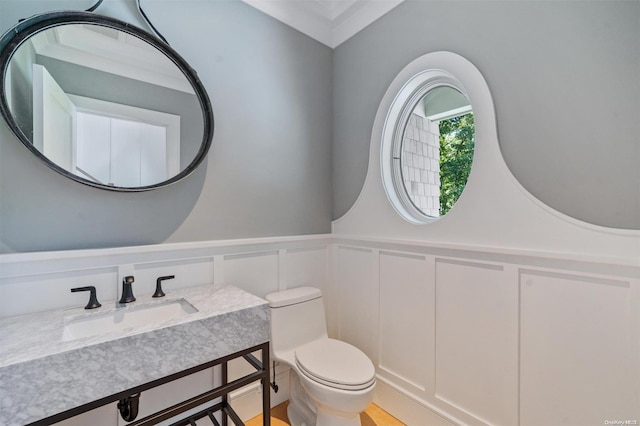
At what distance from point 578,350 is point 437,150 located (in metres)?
1.17

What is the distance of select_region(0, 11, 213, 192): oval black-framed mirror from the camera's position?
1.09 metres

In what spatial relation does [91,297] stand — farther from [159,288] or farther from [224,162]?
[224,162]

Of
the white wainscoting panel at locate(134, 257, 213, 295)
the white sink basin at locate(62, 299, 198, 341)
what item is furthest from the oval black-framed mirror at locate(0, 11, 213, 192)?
the white sink basin at locate(62, 299, 198, 341)

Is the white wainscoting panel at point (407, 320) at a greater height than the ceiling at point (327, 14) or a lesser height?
lesser

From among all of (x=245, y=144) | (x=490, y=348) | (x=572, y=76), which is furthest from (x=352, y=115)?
(x=490, y=348)

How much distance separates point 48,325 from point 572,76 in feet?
7.27

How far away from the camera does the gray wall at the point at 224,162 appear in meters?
1.13

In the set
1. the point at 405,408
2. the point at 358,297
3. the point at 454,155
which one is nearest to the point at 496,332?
the point at 405,408

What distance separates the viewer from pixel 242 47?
5.60 feet

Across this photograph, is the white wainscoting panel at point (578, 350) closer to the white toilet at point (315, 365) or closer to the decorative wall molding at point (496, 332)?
the decorative wall molding at point (496, 332)

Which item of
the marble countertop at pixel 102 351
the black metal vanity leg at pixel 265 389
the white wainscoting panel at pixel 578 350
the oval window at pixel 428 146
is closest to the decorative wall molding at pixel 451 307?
the white wainscoting panel at pixel 578 350

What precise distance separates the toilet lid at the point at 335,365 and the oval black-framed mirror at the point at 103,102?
1193mm

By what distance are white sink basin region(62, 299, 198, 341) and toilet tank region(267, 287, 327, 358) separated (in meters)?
0.52

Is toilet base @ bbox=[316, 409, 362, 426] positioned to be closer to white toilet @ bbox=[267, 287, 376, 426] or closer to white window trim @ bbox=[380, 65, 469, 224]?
white toilet @ bbox=[267, 287, 376, 426]
